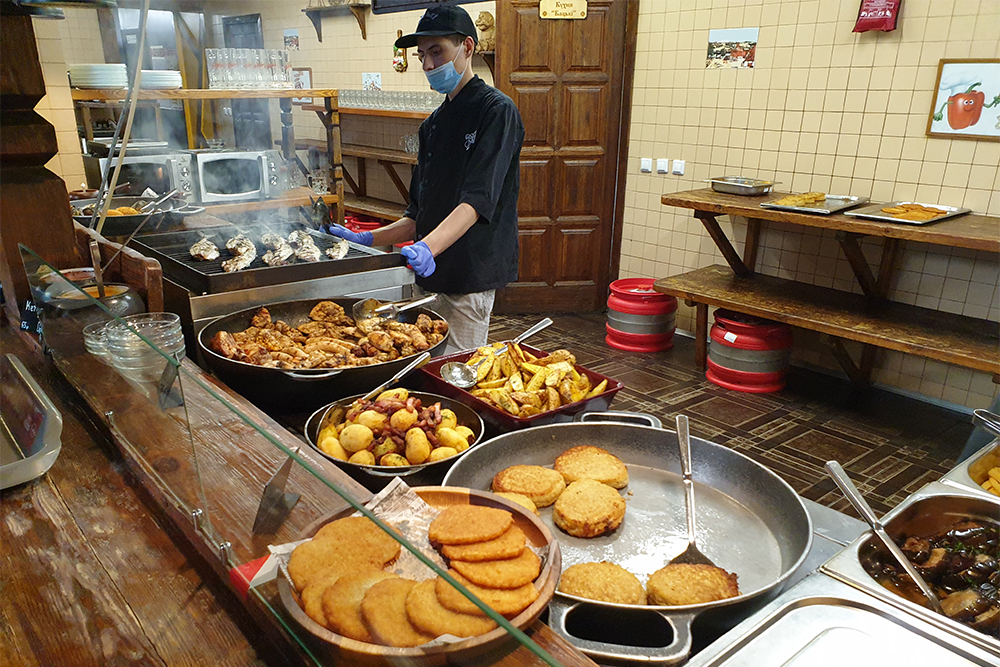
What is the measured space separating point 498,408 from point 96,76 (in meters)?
4.35

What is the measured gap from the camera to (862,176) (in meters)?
4.26

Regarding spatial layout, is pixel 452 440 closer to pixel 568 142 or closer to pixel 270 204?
pixel 270 204

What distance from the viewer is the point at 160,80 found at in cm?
461

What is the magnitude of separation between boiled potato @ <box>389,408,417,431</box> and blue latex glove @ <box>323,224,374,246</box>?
1.49 m

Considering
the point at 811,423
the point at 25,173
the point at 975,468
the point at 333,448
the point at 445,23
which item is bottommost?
the point at 811,423

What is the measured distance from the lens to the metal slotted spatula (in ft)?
4.15


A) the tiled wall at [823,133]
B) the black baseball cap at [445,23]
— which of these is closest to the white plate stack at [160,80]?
the black baseball cap at [445,23]

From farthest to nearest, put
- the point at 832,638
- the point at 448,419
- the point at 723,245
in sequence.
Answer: the point at 723,245
the point at 448,419
the point at 832,638

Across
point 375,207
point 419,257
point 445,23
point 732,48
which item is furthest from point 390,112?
point 419,257

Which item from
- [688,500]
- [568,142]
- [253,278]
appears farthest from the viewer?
[568,142]

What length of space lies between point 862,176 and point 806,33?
98 centimetres

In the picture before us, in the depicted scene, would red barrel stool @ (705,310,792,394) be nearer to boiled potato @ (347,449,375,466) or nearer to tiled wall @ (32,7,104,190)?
Answer: boiled potato @ (347,449,375,466)

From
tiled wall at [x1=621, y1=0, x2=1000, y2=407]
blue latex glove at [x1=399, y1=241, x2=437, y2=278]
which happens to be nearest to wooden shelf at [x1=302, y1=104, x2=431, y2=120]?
tiled wall at [x1=621, y1=0, x2=1000, y2=407]

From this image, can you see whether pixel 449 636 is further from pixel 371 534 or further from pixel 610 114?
pixel 610 114
